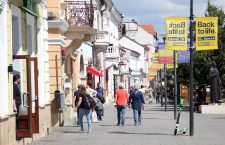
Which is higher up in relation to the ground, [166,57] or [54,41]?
[54,41]

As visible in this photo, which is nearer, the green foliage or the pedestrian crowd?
the pedestrian crowd

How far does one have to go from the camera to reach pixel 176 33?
20.1m

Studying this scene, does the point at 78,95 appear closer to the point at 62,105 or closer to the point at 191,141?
the point at 62,105

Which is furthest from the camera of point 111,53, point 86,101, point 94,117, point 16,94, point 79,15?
point 111,53

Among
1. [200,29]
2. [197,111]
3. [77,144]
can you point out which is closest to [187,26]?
[200,29]

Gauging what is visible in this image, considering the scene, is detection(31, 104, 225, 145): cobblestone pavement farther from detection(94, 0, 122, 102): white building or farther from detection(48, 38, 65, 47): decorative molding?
detection(94, 0, 122, 102): white building

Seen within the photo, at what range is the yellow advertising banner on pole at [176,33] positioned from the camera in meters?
20.0

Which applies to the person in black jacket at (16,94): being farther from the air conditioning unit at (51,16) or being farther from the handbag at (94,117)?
the handbag at (94,117)

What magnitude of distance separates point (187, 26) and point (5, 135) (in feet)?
26.9

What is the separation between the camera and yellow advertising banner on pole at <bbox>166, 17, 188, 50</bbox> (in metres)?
20.0

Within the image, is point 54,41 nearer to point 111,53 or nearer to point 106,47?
point 106,47

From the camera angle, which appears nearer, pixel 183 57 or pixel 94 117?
pixel 94 117

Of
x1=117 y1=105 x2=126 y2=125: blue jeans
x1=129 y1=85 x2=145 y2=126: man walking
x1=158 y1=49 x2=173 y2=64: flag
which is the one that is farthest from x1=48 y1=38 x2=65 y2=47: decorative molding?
x1=158 y1=49 x2=173 y2=64: flag

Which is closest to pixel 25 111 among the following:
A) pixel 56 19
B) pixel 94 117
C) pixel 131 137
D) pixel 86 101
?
pixel 131 137
